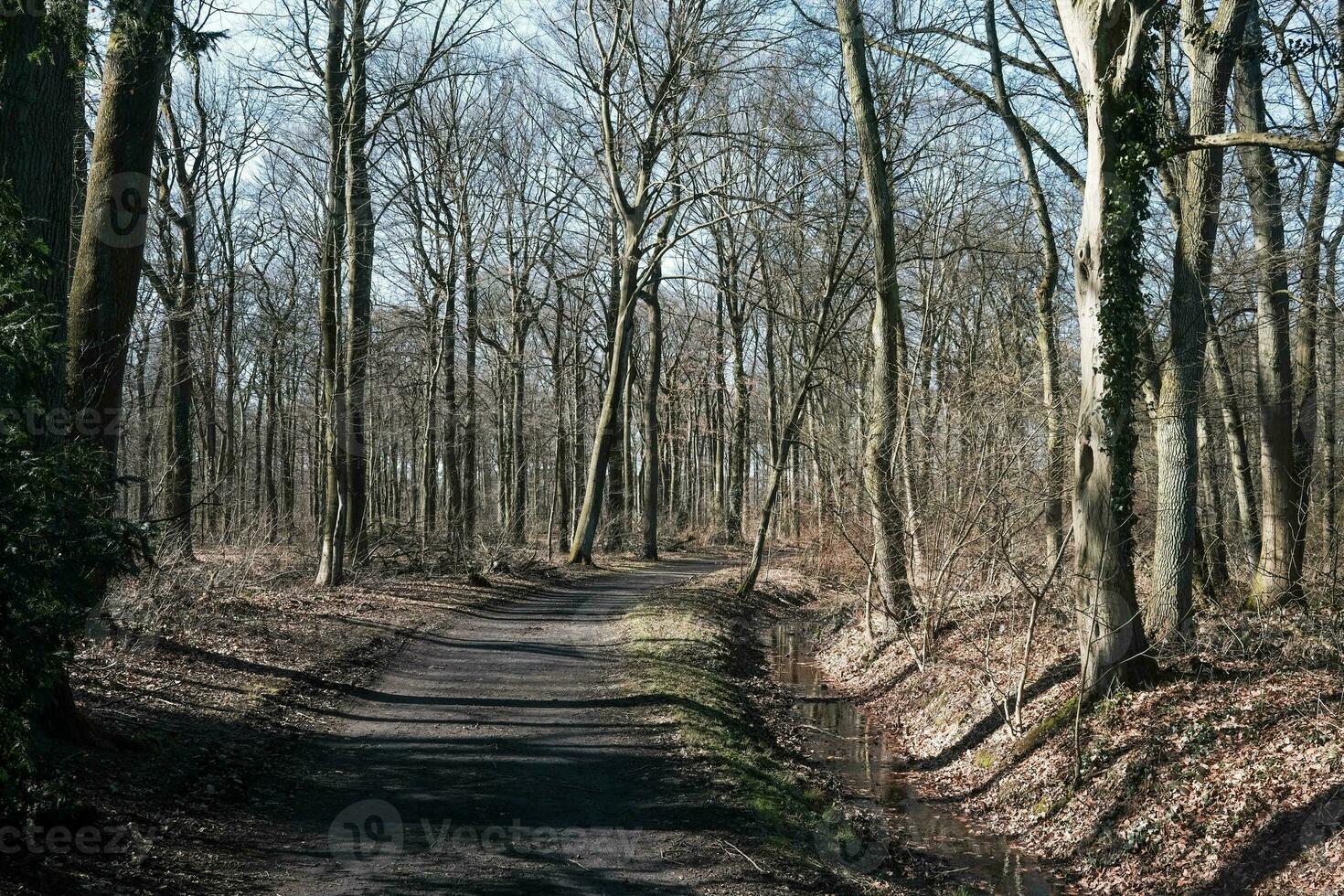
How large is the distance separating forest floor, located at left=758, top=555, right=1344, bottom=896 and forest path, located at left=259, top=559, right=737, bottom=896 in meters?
3.53

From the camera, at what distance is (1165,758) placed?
28.2 ft

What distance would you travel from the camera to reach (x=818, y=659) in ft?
56.7

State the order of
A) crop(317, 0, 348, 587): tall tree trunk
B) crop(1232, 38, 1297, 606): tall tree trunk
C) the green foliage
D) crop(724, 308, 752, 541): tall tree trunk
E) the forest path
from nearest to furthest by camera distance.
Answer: the green foliage, the forest path, crop(1232, 38, 1297, 606): tall tree trunk, crop(317, 0, 348, 587): tall tree trunk, crop(724, 308, 752, 541): tall tree trunk

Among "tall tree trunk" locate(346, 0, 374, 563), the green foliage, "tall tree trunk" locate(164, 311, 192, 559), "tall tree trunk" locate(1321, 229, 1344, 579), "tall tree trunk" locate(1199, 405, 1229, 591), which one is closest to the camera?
the green foliage

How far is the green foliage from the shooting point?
4855mm

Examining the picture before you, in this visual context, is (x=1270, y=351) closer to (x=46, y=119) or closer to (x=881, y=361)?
(x=881, y=361)

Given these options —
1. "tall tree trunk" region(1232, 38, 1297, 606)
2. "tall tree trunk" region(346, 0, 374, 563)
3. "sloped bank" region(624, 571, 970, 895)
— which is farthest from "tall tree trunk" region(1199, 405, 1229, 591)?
"tall tree trunk" region(346, 0, 374, 563)

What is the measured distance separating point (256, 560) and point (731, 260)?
16.2 metres

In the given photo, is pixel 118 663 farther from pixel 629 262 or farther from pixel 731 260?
pixel 731 260

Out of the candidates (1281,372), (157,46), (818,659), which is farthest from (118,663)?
(1281,372)

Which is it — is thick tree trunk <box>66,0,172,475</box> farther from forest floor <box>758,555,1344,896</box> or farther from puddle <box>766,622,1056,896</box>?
forest floor <box>758,555,1344,896</box>

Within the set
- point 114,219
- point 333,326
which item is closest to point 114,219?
point 114,219

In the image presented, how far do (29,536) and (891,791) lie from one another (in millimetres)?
8372

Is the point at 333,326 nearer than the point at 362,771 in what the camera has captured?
No
